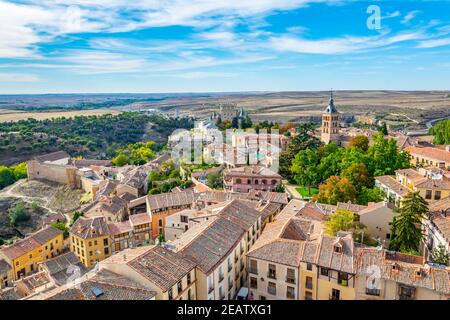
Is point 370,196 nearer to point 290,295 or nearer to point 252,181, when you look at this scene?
point 252,181

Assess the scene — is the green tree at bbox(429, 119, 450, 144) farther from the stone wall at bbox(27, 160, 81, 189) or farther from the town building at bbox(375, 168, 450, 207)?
the stone wall at bbox(27, 160, 81, 189)

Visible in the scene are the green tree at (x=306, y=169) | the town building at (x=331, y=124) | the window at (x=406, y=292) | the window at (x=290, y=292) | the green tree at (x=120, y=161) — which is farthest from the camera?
the green tree at (x=120, y=161)

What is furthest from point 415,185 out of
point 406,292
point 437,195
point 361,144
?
point 361,144

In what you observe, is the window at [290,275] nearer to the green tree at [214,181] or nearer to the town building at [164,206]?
the town building at [164,206]

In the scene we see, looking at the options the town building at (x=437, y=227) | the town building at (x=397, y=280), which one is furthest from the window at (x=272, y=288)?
the town building at (x=437, y=227)

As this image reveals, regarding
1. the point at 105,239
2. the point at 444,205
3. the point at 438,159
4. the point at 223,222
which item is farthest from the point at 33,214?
the point at 438,159
